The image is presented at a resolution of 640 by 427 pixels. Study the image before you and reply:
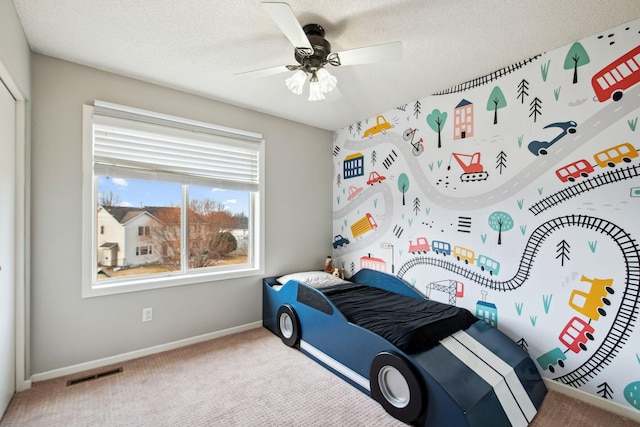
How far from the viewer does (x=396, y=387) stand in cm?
185

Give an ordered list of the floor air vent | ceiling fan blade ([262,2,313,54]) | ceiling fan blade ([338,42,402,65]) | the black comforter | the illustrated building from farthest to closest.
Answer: the illustrated building < the floor air vent < the black comforter < ceiling fan blade ([338,42,402,65]) < ceiling fan blade ([262,2,313,54])

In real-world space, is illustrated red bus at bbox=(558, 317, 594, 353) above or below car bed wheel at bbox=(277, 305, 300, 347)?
above

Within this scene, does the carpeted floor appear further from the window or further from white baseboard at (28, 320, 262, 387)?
the window

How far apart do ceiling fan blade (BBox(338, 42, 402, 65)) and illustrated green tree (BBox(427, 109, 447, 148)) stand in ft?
4.02

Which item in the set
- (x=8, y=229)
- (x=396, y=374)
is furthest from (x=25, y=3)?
(x=396, y=374)

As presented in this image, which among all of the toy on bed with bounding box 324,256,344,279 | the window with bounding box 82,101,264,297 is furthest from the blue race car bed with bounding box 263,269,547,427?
the window with bounding box 82,101,264,297

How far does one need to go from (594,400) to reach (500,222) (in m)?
1.28

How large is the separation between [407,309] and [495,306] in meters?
0.70

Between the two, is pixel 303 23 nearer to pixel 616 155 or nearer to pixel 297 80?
pixel 297 80

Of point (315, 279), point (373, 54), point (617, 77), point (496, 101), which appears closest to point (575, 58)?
point (617, 77)

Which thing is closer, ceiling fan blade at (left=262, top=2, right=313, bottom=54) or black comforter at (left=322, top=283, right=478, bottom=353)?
ceiling fan blade at (left=262, top=2, right=313, bottom=54)

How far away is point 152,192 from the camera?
8.84 feet

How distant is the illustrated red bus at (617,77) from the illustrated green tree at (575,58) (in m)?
0.11

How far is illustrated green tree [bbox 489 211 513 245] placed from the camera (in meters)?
2.29
